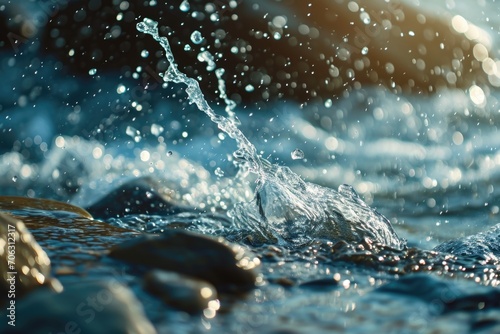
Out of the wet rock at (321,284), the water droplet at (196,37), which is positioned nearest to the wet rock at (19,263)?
the wet rock at (321,284)

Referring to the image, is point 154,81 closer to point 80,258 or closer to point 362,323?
point 80,258

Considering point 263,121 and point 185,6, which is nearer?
point 263,121

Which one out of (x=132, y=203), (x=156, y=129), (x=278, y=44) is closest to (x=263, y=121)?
(x=278, y=44)

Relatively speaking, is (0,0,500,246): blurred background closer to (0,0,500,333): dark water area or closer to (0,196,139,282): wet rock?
(0,0,500,333): dark water area

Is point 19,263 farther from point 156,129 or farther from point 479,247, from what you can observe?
point 156,129

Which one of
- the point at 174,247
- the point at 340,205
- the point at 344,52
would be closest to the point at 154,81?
the point at 344,52
